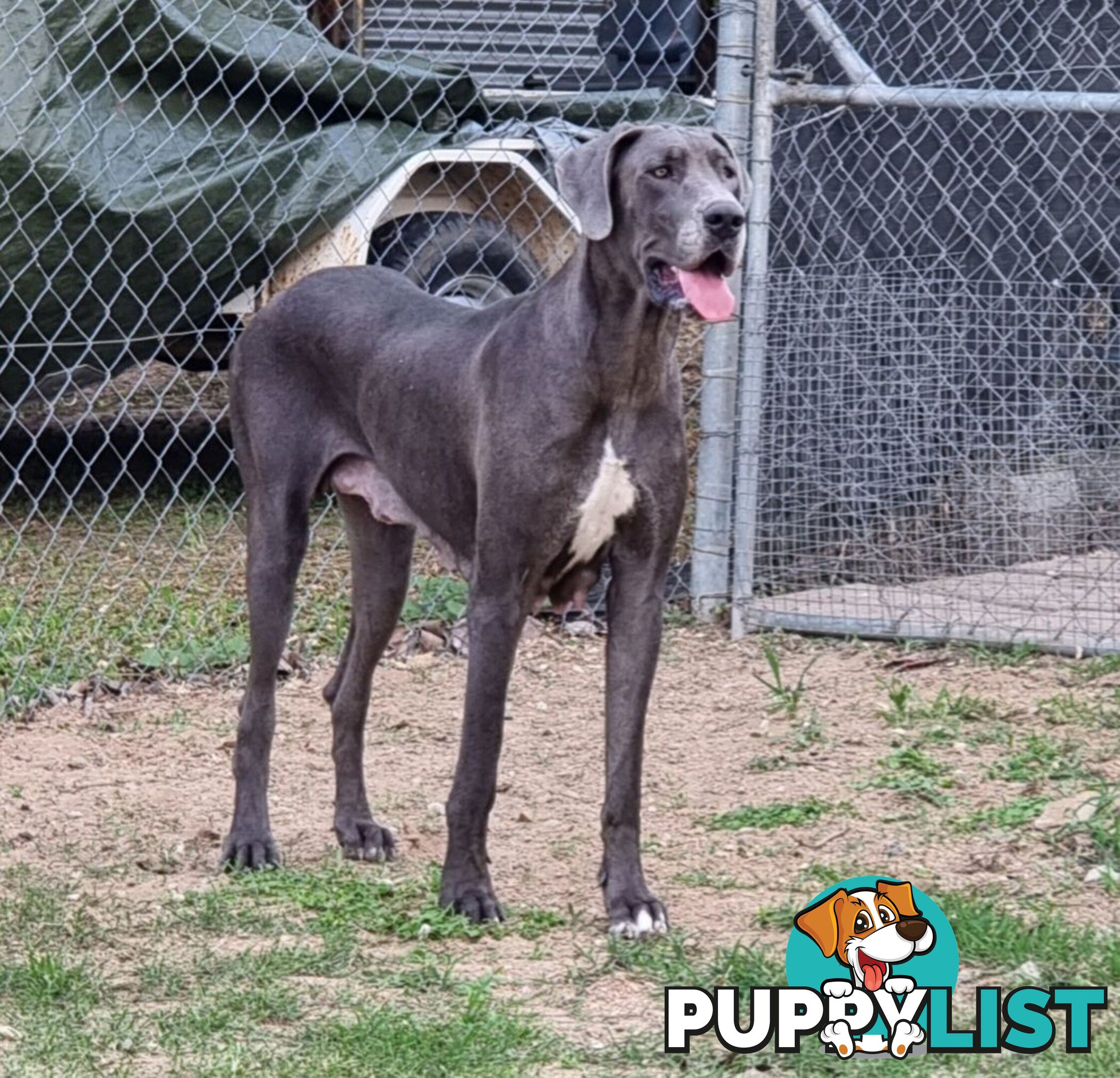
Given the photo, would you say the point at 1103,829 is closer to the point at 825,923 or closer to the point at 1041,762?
the point at 1041,762

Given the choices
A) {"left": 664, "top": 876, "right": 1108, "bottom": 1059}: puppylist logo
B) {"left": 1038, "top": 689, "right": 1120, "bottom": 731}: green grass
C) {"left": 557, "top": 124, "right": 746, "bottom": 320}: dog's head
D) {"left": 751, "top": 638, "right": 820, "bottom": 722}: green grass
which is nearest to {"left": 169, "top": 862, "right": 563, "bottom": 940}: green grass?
{"left": 664, "top": 876, "right": 1108, "bottom": 1059}: puppylist logo

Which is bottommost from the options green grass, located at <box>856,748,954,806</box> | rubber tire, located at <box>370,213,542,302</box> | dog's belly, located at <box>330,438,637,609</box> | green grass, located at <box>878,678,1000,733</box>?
green grass, located at <box>856,748,954,806</box>

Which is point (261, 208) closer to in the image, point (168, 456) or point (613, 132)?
point (168, 456)

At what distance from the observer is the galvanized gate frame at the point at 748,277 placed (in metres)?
6.52

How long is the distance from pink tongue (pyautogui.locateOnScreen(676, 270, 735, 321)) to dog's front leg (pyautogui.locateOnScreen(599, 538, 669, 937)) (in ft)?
1.87

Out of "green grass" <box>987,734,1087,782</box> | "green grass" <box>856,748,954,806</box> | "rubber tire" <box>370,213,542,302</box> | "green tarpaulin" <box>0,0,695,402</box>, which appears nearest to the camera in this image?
"green grass" <box>856,748,954,806</box>

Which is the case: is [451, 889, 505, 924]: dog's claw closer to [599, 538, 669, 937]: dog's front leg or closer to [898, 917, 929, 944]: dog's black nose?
[599, 538, 669, 937]: dog's front leg

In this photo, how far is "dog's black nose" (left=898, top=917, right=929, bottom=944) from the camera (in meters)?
3.51

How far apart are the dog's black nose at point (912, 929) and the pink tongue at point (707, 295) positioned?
119cm

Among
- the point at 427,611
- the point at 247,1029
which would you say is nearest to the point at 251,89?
the point at 427,611

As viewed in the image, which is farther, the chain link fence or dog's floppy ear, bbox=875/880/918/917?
the chain link fence

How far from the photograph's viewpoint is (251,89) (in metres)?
6.77

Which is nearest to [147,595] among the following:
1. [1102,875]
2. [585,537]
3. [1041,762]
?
[585,537]

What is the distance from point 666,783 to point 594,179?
1.84 meters
